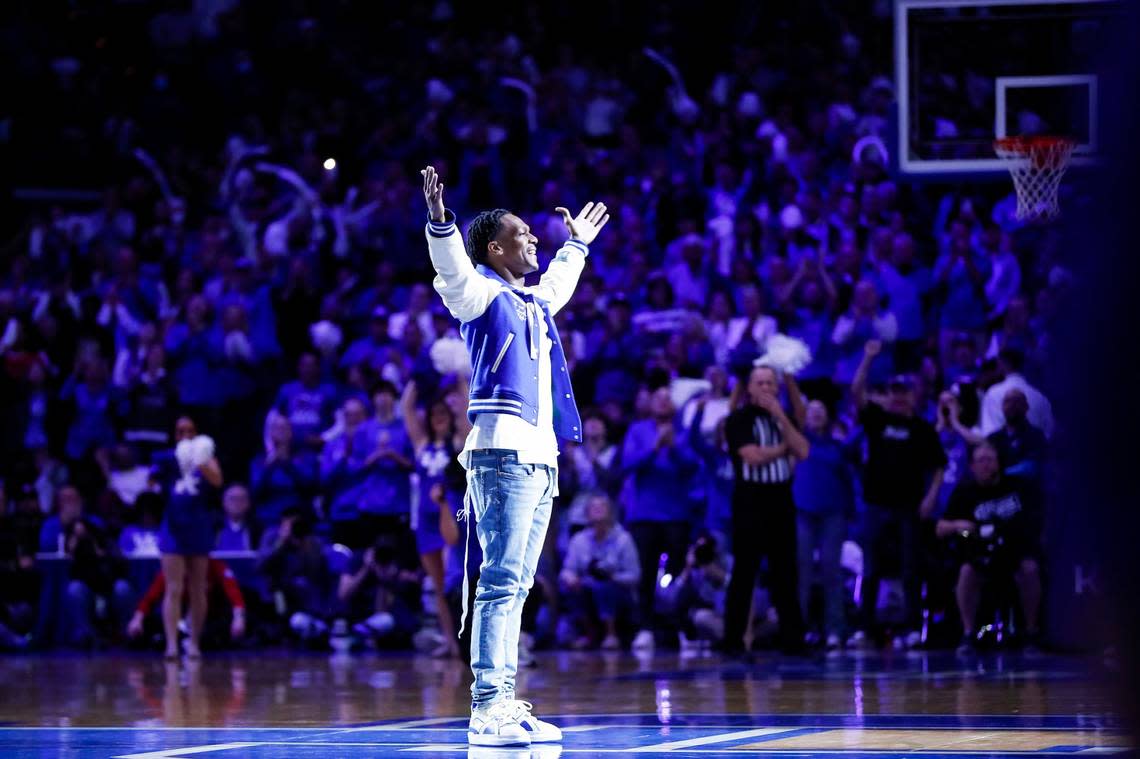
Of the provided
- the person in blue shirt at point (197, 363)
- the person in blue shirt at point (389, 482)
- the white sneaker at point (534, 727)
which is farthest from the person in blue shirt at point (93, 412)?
the white sneaker at point (534, 727)

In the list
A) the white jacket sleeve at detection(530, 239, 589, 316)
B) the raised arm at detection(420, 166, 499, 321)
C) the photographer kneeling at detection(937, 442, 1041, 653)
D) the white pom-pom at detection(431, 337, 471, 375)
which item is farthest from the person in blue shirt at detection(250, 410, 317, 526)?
the raised arm at detection(420, 166, 499, 321)

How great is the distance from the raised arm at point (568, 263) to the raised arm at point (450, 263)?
0.50 m

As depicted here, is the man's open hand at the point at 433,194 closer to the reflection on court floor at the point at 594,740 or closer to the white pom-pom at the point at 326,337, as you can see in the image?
the reflection on court floor at the point at 594,740

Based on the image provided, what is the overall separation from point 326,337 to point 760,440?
636 centimetres

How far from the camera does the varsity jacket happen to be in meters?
7.34

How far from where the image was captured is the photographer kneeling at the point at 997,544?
1468cm

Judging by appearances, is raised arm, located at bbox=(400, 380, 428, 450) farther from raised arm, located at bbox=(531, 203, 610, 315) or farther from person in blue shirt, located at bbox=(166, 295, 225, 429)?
raised arm, located at bbox=(531, 203, 610, 315)

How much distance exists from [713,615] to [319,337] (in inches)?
231

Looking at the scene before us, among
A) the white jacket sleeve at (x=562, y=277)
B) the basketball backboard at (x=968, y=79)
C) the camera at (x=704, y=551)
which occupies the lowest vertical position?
the camera at (x=704, y=551)

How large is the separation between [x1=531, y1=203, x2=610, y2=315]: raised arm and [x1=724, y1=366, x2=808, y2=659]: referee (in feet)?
20.1

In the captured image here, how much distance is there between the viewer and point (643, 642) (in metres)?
15.7

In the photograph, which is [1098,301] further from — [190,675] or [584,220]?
[190,675]

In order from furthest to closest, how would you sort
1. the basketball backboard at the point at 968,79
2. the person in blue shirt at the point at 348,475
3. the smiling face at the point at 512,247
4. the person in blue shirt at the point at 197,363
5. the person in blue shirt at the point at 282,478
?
1. the person in blue shirt at the point at 197,363
2. the person in blue shirt at the point at 282,478
3. the person in blue shirt at the point at 348,475
4. the basketball backboard at the point at 968,79
5. the smiling face at the point at 512,247

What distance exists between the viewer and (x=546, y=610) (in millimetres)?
15969
